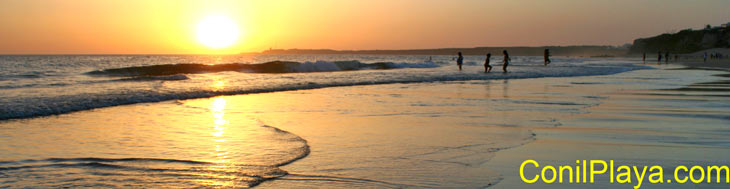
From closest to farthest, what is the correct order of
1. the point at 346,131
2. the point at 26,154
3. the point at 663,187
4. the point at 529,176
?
the point at 663,187 → the point at 529,176 → the point at 26,154 → the point at 346,131

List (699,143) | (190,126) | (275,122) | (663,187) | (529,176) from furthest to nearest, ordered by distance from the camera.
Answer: (275,122), (190,126), (699,143), (529,176), (663,187)

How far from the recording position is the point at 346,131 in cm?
736

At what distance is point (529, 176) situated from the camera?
4660 mm

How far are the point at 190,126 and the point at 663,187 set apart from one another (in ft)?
20.1

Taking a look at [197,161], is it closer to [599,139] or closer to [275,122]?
[275,122]

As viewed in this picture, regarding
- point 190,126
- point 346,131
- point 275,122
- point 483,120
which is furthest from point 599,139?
point 190,126

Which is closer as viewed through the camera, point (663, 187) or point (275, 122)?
point (663, 187)

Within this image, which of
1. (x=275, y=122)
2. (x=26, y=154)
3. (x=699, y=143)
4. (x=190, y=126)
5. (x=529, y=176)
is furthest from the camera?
(x=275, y=122)

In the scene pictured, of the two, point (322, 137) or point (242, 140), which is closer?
point (242, 140)

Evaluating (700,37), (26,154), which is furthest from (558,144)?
(700,37)

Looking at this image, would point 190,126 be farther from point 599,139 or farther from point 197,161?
point 599,139

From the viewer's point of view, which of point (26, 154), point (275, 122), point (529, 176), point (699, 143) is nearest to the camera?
point (529, 176)

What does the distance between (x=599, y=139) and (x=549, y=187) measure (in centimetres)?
266

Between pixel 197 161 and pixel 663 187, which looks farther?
pixel 197 161
